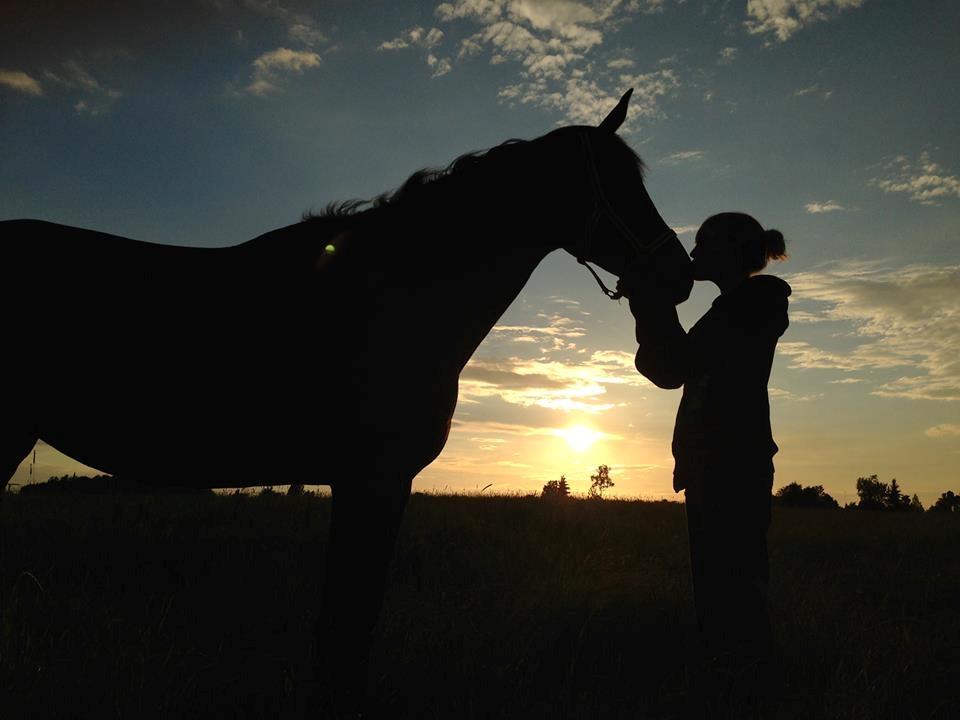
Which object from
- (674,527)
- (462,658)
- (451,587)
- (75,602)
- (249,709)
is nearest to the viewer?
(249,709)

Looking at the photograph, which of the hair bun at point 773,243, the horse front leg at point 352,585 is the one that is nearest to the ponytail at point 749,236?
the hair bun at point 773,243

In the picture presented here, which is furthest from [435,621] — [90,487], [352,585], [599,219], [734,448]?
[90,487]

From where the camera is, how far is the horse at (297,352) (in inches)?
114

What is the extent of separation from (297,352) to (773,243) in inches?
126

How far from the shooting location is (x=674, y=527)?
1037 cm

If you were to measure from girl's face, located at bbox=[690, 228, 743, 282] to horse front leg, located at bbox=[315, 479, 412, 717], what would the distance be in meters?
2.58

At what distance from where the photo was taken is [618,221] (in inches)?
125

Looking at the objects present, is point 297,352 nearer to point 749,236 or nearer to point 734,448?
point 734,448

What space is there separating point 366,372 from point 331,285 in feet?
1.51

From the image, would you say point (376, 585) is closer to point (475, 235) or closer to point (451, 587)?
point (475, 235)

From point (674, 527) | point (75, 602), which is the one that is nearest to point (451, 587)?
point (75, 602)

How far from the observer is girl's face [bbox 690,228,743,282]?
4215mm

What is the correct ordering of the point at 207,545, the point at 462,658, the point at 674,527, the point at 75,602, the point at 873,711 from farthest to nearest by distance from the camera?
the point at 674,527 < the point at 207,545 < the point at 75,602 < the point at 462,658 < the point at 873,711

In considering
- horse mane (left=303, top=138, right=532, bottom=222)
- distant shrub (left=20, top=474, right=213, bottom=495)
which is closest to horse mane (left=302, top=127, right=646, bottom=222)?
horse mane (left=303, top=138, right=532, bottom=222)
